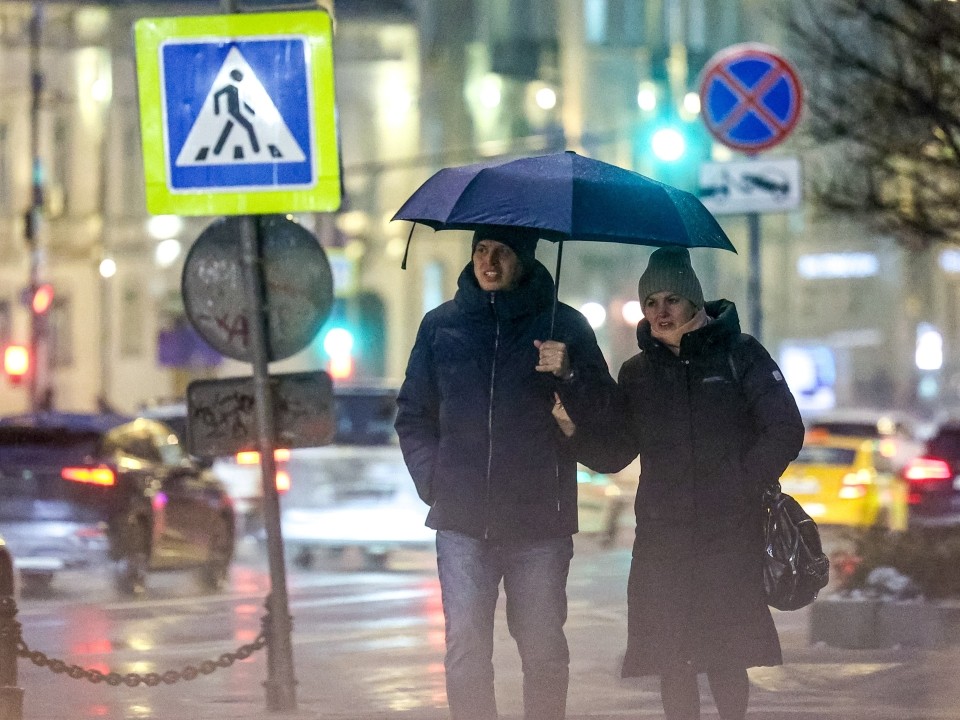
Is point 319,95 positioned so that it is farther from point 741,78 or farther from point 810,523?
point 741,78

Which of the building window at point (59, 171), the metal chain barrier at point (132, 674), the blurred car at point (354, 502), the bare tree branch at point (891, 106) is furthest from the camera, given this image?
the building window at point (59, 171)

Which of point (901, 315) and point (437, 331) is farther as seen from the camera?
point (901, 315)

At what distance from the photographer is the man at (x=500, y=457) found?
7.25 m

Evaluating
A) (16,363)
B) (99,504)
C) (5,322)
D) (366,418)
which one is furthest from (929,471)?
(5,322)

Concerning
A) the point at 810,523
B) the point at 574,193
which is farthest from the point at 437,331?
the point at 810,523

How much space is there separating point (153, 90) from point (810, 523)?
3622 mm

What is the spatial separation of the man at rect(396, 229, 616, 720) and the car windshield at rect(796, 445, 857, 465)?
18.9 m

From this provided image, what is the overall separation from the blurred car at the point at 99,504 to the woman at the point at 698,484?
11.5 m

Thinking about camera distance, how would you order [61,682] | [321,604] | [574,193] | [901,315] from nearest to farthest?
[574,193] → [61,682] → [321,604] → [901,315]

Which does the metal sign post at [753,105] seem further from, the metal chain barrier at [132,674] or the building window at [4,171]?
the building window at [4,171]

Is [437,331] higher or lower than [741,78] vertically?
lower

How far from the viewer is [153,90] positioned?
30.4 ft

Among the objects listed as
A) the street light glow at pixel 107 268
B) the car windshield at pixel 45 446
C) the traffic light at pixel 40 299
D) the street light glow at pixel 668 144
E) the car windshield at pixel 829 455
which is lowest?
the car windshield at pixel 829 455

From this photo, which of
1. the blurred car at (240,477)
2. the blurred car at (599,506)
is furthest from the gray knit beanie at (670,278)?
the blurred car at (599,506)
